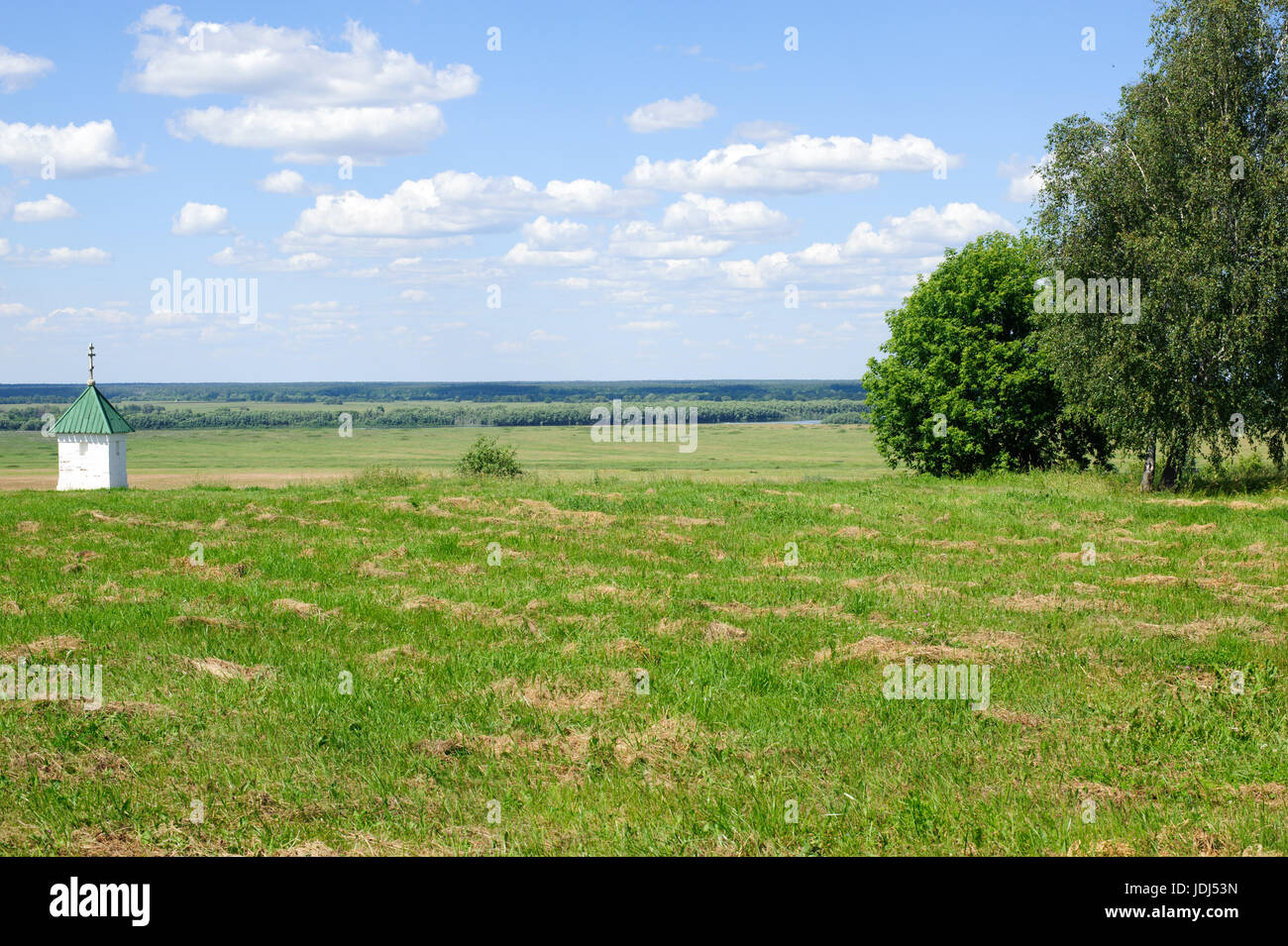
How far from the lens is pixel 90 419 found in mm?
38250

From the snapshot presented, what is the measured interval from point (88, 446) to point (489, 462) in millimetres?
16026

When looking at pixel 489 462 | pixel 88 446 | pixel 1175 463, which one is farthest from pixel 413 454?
pixel 1175 463

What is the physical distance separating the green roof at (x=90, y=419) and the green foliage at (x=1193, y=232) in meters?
37.6

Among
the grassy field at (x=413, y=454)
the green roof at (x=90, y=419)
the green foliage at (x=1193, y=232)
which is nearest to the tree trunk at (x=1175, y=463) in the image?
the green foliage at (x=1193, y=232)

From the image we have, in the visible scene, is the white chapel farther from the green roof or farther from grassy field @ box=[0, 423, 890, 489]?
grassy field @ box=[0, 423, 890, 489]

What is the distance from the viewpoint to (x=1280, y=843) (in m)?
6.80

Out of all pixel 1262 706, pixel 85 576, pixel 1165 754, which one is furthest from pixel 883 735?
pixel 85 576

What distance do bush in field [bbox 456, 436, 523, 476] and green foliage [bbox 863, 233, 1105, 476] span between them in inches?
774

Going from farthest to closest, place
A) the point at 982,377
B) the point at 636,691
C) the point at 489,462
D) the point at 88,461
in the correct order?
the point at 982,377 < the point at 489,462 < the point at 88,461 < the point at 636,691

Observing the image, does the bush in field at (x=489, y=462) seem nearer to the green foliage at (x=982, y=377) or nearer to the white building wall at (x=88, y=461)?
the white building wall at (x=88, y=461)

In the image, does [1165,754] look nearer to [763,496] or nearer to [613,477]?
[763,496]

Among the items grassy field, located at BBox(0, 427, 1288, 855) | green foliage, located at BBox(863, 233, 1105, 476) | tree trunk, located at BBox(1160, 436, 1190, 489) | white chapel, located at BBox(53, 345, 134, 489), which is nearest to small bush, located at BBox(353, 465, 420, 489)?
grassy field, located at BBox(0, 427, 1288, 855)

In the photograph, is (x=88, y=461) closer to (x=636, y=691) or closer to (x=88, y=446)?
(x=88, y=446)
